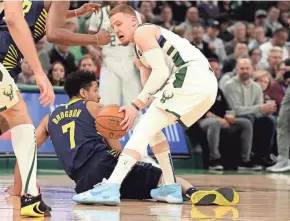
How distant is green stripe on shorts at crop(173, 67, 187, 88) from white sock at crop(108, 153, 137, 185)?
2.43ft

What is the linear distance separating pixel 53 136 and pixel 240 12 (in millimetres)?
12654

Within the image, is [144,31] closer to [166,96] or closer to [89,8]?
[166,96]

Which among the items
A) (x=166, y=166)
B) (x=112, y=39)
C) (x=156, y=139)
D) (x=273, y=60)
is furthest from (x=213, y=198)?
(x=273, y=60)

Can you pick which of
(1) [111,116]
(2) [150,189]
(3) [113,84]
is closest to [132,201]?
(2) [150,189]

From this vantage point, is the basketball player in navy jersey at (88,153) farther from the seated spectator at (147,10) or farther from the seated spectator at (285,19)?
the seated spectator at (285,19)

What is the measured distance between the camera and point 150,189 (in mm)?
7219

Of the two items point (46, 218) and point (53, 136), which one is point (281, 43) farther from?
point (46, 218)

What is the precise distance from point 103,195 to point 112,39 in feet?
16.7

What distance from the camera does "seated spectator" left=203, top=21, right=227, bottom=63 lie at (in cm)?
1666

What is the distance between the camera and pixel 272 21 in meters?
19.0

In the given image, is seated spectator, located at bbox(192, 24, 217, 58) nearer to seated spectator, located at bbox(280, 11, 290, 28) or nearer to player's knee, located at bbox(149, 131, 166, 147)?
seated spectator, located at bbox(280, 11, 290, 28)

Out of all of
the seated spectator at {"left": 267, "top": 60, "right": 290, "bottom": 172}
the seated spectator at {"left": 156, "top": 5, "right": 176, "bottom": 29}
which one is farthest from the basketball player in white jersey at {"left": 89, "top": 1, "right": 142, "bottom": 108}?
the seated spectator at {"left": 156, "top": 5, "right": 176, "bottom": 29}

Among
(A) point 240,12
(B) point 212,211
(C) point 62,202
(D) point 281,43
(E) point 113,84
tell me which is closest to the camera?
(B) point 212,211

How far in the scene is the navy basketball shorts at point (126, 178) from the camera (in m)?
7.04
